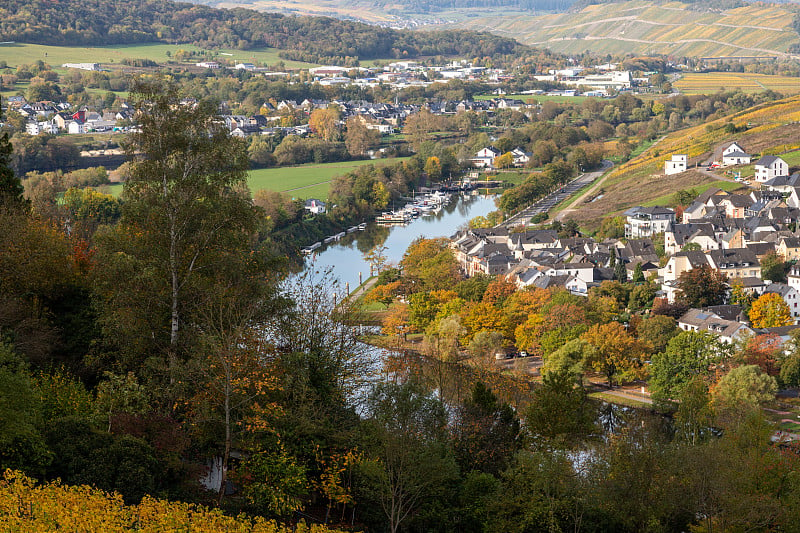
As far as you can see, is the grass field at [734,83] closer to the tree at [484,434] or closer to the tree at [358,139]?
the tree at [358,139]

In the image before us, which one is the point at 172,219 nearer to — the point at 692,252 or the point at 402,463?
the point at 402,463

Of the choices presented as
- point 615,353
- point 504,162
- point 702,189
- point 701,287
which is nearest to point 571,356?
point 615,353

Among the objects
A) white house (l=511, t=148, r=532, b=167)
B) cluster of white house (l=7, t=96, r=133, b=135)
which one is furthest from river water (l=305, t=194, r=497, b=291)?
cluster of white house (l=7, t=96, r=133, b=135)

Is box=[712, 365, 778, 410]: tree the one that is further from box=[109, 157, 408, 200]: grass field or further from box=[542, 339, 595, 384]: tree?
box=[109, 157, 408, 200]: grass field

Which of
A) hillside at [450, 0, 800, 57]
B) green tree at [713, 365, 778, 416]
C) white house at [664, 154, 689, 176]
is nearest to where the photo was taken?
green tree at [713, 365, 778, 416]

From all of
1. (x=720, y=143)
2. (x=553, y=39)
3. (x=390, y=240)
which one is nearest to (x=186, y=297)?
(x=390, y=240)
